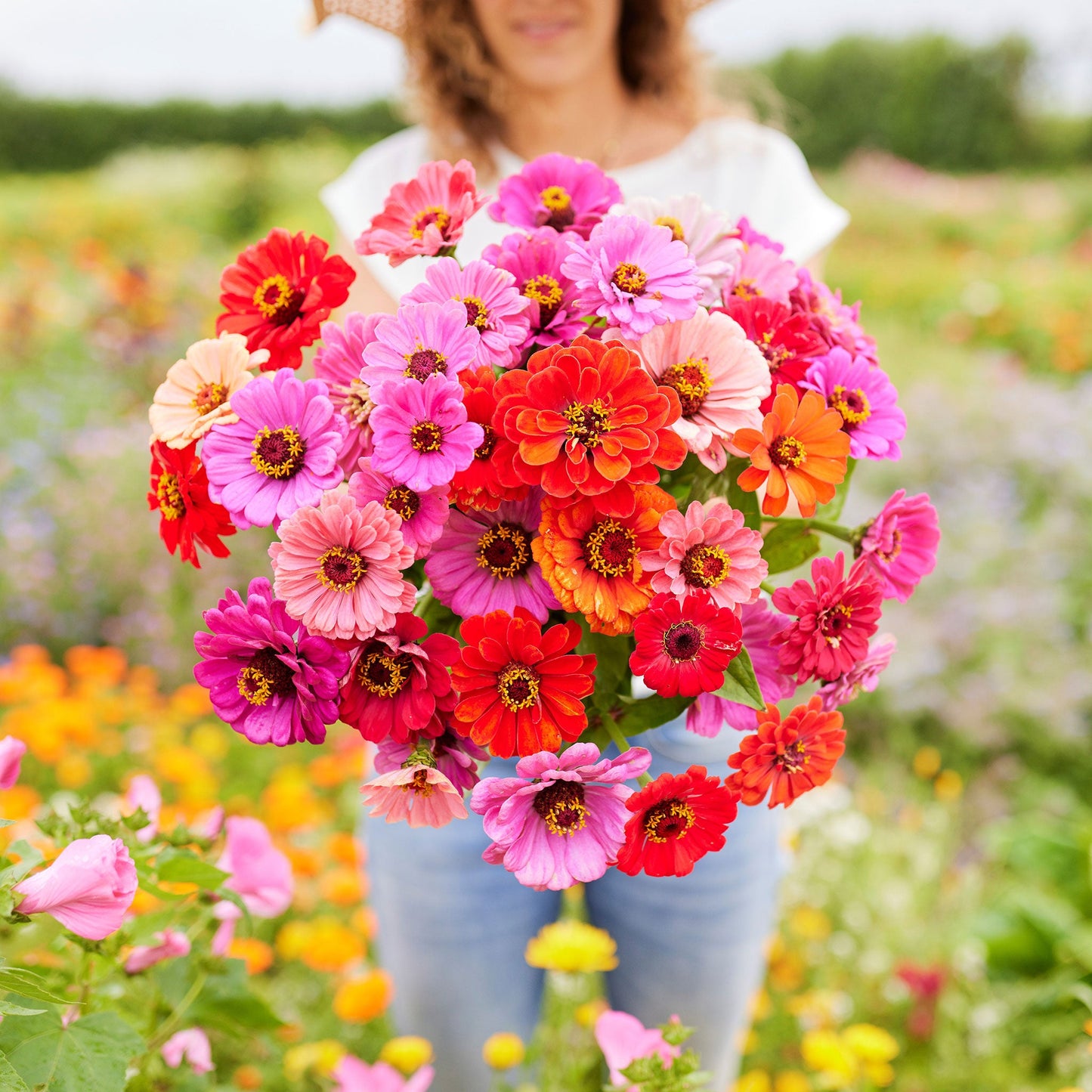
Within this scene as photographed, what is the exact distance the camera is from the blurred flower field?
1.57 m

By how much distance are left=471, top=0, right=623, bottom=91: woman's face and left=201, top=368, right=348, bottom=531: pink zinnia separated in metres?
1.06

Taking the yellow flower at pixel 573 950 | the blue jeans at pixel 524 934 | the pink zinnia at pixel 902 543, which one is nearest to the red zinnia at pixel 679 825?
the pink zinnia at pixel 902 543

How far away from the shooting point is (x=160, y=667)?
8.95 feet

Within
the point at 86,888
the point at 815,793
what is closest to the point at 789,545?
the point at 86,888

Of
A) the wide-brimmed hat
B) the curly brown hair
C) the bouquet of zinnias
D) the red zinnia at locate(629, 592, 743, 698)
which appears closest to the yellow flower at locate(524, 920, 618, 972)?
the bouquet of zinnias

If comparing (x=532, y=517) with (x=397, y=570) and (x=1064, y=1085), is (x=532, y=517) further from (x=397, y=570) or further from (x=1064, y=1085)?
(x=1064, y=1085)

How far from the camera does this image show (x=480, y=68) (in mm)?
1647

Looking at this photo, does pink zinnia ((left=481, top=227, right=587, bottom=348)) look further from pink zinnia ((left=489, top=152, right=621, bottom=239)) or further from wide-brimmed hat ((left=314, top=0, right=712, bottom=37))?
wide-brimmed hat ((left=314, top=0, right=712, bottom=37))

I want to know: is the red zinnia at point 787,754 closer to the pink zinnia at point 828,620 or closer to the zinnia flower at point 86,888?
the pink zinnia at point 828,620

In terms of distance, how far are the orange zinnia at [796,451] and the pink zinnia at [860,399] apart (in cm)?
4

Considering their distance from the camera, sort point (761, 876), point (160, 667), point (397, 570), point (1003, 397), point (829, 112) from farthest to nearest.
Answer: point (829, 112) → point (1003, 397) → point (160, 667) → point (761, 876) → point (397, 570)

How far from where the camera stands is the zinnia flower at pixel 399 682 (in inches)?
26.2

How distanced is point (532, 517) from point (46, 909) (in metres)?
0.44

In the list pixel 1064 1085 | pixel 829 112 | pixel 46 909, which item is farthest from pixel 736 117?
pixel 829 112
